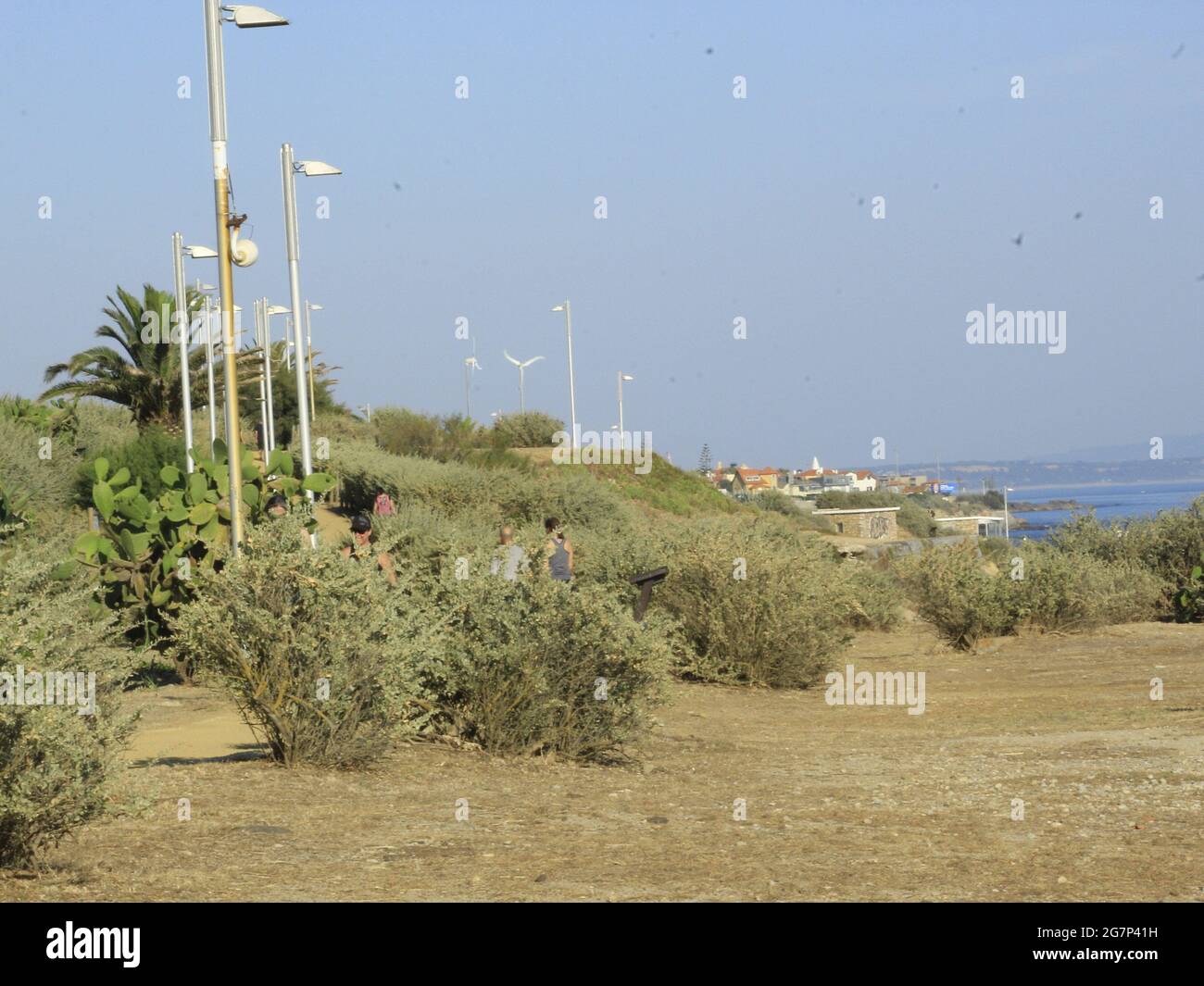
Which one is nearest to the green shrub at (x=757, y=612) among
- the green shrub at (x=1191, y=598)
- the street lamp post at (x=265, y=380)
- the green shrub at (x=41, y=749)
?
the green shrub at (x=1191, y=598)

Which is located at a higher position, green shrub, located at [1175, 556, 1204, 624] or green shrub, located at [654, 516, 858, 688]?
green shrub, located at [654, 516, 858, 688]

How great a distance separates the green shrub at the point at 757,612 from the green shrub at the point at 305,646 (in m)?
7.81

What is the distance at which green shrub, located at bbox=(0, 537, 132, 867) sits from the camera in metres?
5.67

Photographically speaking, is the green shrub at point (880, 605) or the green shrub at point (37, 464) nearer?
the green shrub at point (880, 605)

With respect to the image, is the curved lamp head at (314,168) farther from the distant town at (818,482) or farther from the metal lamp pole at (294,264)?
the distant town at (818,482)

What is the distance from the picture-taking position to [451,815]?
7844 mm

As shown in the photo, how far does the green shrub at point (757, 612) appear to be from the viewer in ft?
54.6

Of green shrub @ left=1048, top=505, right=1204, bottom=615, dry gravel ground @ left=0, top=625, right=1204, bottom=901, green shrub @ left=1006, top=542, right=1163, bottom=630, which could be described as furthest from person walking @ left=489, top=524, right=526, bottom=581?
green shrub @ left=1048, top=505, right=1204, bottom=615

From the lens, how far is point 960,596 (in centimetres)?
2020

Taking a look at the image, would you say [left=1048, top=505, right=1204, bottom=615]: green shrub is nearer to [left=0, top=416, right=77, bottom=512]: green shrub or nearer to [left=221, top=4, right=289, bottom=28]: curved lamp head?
[left=221, top=4, right=289, bottom=28]: curved lamp head

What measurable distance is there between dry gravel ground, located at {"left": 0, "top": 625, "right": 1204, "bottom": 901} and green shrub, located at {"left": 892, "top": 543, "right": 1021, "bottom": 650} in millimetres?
7055
